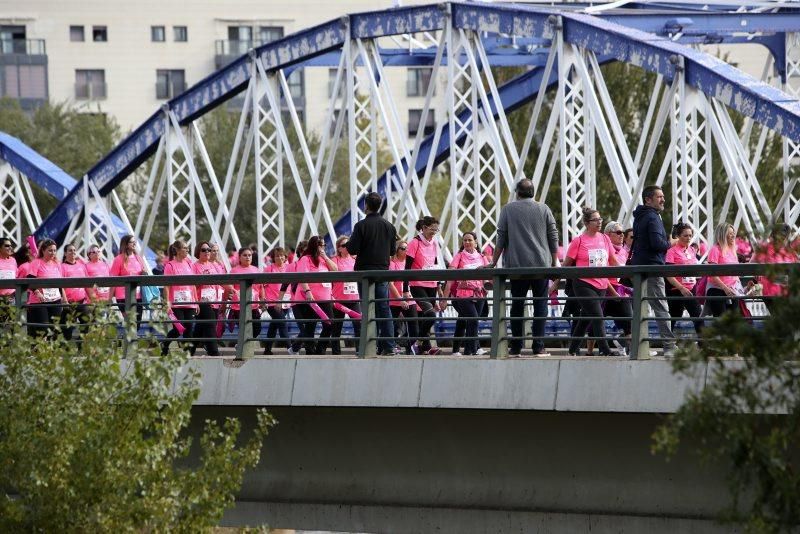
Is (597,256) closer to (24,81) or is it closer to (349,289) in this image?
(349,289)

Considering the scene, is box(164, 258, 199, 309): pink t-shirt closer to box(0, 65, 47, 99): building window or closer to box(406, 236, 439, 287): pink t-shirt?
box(406, 236, 439, 287): pink t-shirt

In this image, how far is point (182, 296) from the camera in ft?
68.1

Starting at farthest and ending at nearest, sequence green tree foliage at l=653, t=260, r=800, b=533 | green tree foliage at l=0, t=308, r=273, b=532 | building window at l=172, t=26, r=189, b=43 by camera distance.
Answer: building window at l=172, t=26, r=189, b=43 → green tree foliage at l=0, t=308, r=273, b=532 → green tree foliage at l=653, t=260, r=800, b=533

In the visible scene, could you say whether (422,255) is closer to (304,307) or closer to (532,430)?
(304,307)

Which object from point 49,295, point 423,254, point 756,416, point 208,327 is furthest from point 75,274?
point 756,416

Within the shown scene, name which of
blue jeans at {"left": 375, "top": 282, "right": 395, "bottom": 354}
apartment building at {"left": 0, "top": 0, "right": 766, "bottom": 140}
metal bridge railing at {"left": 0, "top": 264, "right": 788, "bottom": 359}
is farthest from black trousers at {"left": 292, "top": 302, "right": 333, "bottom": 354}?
apartment building at {"left": 0, "top": 0, "right": 766, "bottom": 140}

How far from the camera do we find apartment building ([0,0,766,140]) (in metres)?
82.4

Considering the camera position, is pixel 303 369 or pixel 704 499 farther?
pixel 303 369

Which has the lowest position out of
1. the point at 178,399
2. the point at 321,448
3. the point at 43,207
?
the point at 43,207

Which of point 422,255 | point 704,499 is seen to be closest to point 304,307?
point 422,255

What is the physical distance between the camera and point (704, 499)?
14.7 meters

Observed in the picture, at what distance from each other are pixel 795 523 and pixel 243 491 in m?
8.47

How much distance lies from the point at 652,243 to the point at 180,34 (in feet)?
225

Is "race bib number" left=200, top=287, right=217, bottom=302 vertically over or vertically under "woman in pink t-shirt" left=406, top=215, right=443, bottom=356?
under
